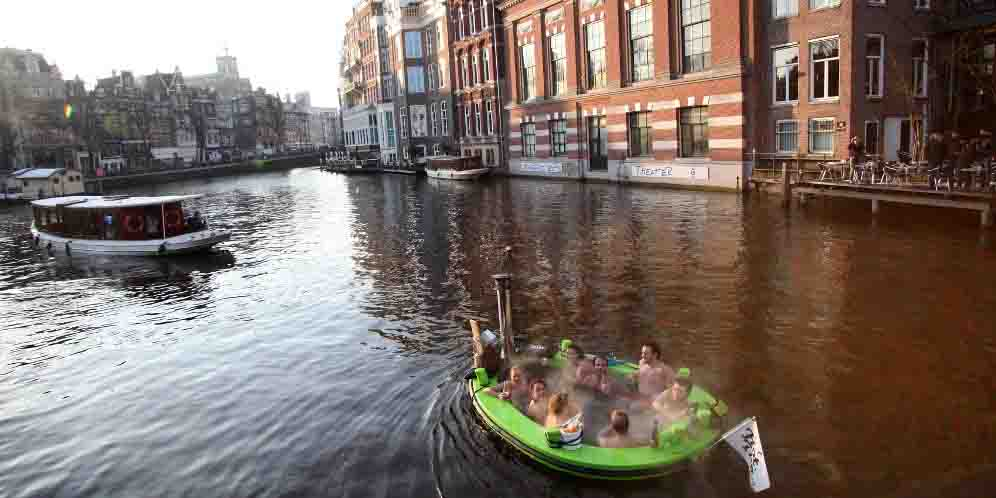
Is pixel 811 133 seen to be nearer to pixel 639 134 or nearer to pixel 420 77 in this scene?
pixel 639 134

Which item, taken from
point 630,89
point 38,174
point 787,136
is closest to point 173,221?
point 630,89

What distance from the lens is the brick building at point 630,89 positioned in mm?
34562

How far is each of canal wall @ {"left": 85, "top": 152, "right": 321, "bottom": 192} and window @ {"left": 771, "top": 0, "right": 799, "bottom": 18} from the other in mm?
71638

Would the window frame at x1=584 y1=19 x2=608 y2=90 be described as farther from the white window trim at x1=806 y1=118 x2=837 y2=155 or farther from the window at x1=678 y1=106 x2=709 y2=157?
the white window trim at x1=806 y1=118 x2=837 y2=155

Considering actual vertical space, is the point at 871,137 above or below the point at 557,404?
above

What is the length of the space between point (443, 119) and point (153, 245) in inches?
1842

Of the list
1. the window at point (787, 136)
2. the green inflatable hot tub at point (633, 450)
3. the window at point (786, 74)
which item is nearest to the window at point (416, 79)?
the window at point (786, 74)

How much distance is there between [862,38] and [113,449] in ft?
104

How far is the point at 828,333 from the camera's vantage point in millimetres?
13398

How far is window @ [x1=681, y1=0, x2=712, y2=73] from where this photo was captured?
117 ft

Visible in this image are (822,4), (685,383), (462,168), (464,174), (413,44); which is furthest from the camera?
(413,44)

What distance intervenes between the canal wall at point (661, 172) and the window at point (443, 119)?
20.2 m

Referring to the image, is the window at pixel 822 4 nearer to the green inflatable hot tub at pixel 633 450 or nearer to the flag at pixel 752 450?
the green inflatable hot tub at pixel 633 450

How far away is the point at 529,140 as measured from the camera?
181 feet
